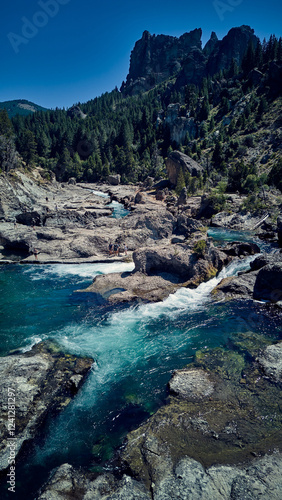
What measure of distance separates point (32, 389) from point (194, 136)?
139m

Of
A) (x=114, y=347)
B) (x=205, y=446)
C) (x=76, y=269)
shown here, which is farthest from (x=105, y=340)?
(x=76, y=269)

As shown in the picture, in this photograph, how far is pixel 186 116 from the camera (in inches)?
5374

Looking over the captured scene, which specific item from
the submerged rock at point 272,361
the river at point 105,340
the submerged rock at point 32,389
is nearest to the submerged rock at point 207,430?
the submerged rock at point 272,361

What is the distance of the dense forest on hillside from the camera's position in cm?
8844

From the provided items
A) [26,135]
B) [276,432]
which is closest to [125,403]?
[276,432]

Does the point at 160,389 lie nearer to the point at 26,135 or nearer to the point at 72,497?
the point at 72,497

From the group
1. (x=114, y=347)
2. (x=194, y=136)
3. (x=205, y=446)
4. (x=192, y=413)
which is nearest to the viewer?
(x=205, y=446)

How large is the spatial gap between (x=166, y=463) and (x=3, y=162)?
223 ft

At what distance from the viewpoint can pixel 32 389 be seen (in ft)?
34.0

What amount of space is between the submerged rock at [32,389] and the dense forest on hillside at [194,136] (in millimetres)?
65633

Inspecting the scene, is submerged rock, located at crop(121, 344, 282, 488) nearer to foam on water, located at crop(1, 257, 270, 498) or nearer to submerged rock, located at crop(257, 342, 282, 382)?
submerged rock, located at crop(257, 342, 282, 382)

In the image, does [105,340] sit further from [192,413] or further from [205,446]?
[205,446]

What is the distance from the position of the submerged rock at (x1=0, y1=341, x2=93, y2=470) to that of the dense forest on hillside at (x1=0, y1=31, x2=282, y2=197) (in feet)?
215

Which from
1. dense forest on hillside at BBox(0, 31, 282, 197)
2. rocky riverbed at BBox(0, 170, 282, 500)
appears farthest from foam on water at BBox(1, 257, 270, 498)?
dense forest on hillside at BBox(0, 31, 282, 197)
